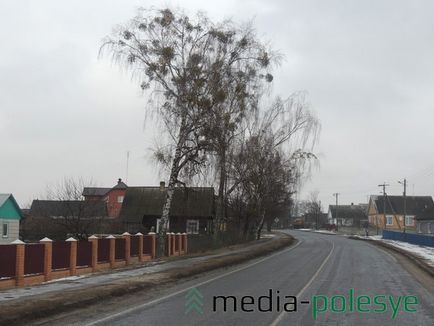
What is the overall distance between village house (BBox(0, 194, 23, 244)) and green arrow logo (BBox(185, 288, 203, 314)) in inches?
1273

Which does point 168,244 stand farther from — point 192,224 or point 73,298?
point 192,224

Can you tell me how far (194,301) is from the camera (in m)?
12.8

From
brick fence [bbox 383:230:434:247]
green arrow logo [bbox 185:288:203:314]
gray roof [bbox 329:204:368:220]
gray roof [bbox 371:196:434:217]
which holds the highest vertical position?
gray roof [bbox 371:196:434:217]

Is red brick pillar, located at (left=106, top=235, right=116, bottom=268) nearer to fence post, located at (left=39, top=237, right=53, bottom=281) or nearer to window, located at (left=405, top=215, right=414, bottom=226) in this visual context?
fence post, located at (left=39, top=237, right=53, bottom=281)

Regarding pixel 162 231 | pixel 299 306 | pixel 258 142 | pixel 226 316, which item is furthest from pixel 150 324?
pixel 258 142

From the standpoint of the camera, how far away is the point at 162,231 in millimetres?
31328

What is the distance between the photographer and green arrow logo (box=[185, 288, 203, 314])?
1148 centimetres

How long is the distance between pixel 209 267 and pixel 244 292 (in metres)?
8.20

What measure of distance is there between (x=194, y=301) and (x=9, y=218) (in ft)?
118

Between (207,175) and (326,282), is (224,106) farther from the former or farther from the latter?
(326,282)

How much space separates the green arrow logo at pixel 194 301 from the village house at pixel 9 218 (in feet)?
106

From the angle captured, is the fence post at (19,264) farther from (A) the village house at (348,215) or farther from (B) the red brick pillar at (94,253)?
(A) the village house at (348,215)

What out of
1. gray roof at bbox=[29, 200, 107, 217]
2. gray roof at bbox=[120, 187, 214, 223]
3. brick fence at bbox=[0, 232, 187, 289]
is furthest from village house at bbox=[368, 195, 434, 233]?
brick fence at bbox=[0, 232, 187, 289]

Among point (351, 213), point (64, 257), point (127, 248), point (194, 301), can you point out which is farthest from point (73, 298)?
point (351, 213)
